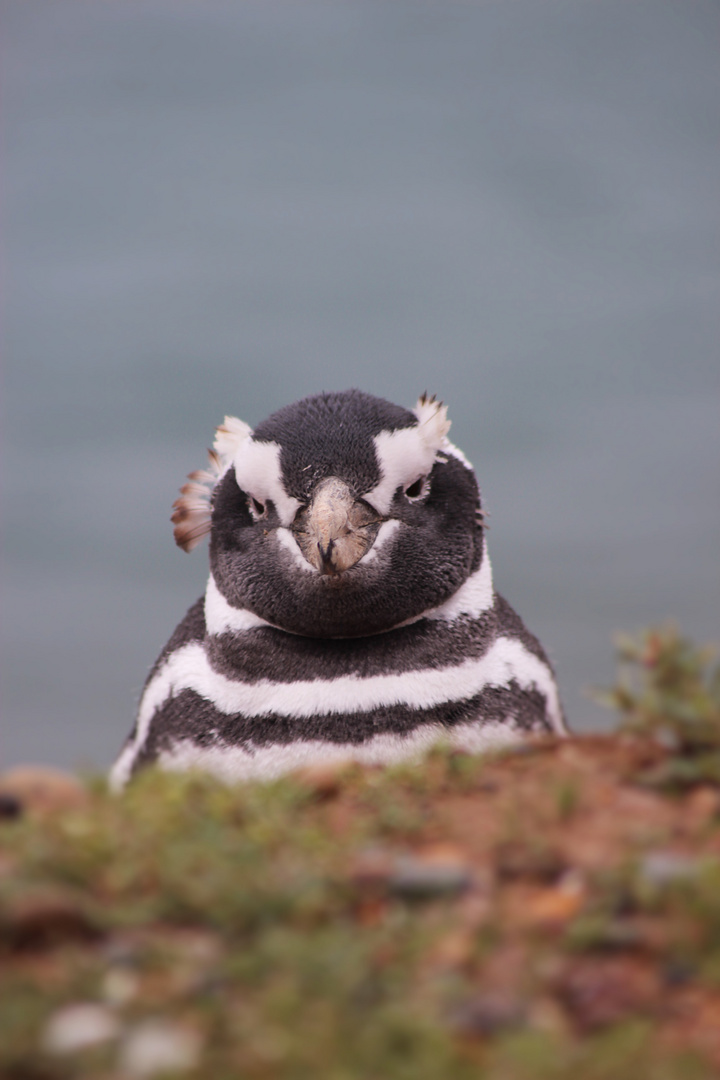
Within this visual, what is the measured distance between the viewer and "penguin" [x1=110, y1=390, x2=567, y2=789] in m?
5.19

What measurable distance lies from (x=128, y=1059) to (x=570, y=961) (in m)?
0.99

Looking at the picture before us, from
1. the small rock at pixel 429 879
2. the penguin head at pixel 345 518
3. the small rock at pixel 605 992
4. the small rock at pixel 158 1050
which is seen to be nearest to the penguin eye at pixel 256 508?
the penguin head at pixel 345 518

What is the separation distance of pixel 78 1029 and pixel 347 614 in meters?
3.20

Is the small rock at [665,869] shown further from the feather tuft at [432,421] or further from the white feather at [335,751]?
the feather tuft at [432,421]

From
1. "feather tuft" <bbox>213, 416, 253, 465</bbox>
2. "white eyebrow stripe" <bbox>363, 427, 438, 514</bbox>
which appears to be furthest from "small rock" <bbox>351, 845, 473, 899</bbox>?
"feather tuft" <bbox>213, 416, 253, 465</bbox>

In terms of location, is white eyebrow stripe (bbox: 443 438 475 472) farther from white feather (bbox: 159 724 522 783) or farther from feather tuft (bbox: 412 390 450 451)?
white feather (bbox: 159 724 522 783)

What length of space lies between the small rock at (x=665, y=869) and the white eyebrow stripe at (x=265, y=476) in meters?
2.91

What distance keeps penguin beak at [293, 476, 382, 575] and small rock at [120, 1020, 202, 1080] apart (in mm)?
2859

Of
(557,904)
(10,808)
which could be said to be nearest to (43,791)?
(10,808)

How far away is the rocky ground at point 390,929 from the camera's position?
2.06 m

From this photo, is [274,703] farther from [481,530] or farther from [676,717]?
[676,717]

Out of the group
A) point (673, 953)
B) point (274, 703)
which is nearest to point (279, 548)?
point (274, 703)

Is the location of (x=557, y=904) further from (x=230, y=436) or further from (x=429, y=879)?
(x=230, y=436)

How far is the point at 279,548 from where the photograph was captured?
5250 millimetres
